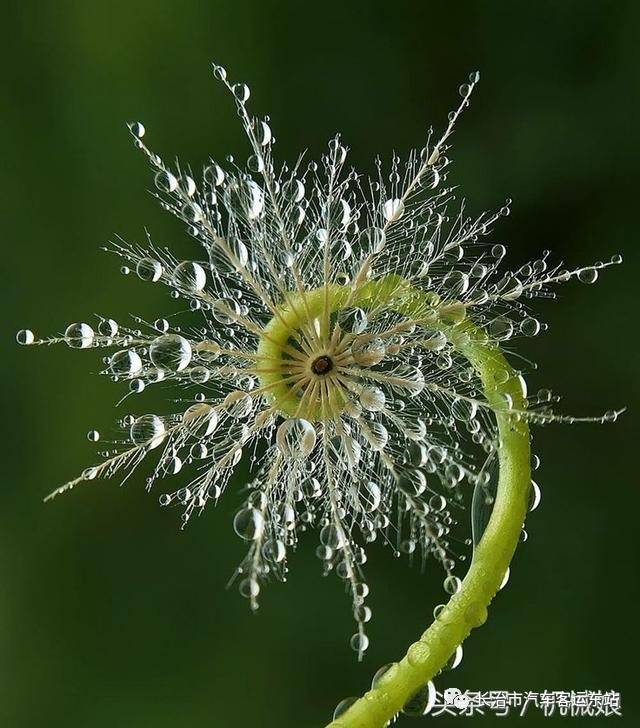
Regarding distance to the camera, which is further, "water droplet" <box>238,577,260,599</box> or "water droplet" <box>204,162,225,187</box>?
"water droplet" <box>204,162,225,187</box>

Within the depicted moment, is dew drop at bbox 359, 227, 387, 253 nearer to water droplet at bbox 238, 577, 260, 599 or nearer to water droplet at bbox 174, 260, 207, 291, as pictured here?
water droplet at bbox 174, 260, 207, 291

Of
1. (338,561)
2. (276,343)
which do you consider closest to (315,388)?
(276,343)

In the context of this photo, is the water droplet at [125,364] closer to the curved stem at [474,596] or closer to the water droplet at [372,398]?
the water droplet at [372,398]

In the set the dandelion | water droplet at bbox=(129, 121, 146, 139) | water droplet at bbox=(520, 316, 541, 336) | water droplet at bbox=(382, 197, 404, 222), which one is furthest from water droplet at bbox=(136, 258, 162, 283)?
water droplet at bbox=(520, 316, 541, 336)

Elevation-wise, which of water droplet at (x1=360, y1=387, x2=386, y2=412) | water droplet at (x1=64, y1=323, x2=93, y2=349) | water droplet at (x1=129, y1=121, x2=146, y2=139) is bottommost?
water droplet at (x1=64, y1=323, x2=93, y2=349)

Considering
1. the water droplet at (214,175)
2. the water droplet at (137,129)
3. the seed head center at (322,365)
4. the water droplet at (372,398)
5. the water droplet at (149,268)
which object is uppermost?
the water droplet at (214,175)

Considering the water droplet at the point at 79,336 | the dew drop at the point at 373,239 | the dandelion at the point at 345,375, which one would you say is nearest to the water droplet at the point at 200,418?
the dandelion at the point at 345,375

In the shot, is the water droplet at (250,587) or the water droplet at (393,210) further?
the water droplet at (393,210)
